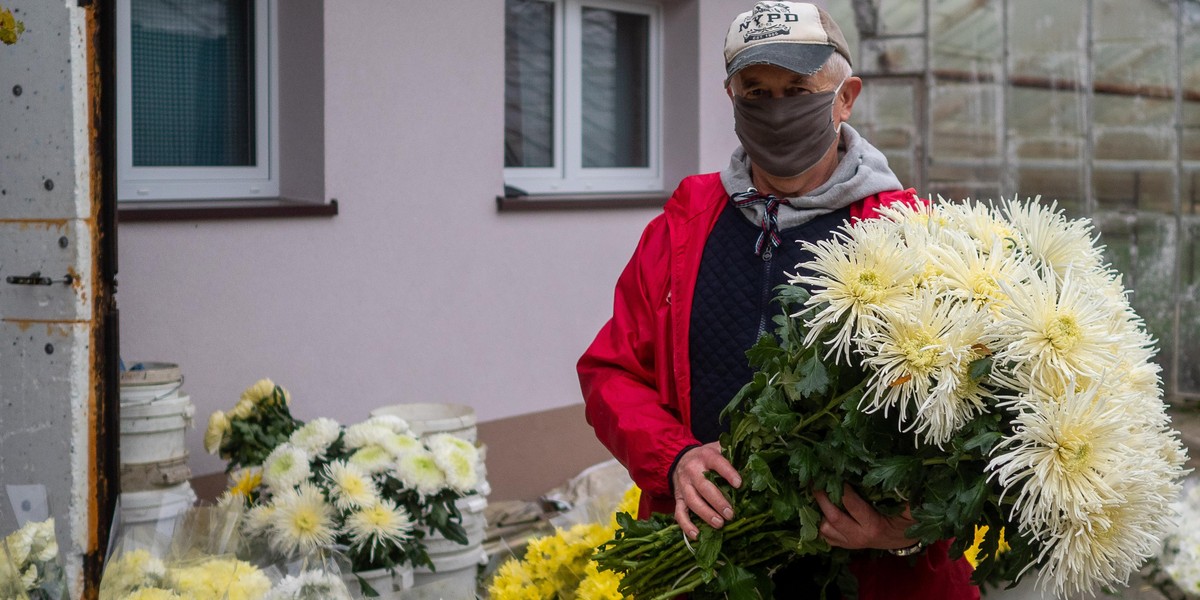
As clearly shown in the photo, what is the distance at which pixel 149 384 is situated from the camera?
4.21 meters

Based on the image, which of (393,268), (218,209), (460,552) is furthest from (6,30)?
(393,268)

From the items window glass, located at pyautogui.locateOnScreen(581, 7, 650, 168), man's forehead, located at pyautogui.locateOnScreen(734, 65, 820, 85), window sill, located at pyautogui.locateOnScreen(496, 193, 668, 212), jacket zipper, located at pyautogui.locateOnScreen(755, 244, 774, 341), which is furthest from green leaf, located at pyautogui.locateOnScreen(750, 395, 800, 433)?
window glass, located at pyautogui.locateOnScreen(581, 7, 650, 168)

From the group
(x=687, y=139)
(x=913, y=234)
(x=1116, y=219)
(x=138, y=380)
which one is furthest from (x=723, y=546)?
(x=1116, y=219)

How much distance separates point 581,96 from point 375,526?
3.78 meters

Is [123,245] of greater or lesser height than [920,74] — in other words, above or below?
below

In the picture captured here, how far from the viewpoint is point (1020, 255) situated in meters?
1.96

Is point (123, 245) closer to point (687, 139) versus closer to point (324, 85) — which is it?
point (324, 85)

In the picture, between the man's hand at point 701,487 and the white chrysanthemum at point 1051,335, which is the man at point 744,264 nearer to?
the man's hand at point 701,487

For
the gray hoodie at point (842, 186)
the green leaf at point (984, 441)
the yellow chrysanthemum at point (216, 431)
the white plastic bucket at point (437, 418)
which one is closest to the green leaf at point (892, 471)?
the green leaf at point (984, 441)

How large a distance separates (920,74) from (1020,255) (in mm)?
9163

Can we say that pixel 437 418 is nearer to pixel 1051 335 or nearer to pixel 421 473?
pixel 421 473

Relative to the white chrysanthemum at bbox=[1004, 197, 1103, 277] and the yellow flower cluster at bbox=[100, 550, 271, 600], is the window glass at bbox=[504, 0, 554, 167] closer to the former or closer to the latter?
the yellow flower cluster at bbox=[100, 550, 271, 600]

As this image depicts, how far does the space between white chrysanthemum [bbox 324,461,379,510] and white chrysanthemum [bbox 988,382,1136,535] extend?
6.68 ft

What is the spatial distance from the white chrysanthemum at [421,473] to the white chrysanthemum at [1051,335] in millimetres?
2204
